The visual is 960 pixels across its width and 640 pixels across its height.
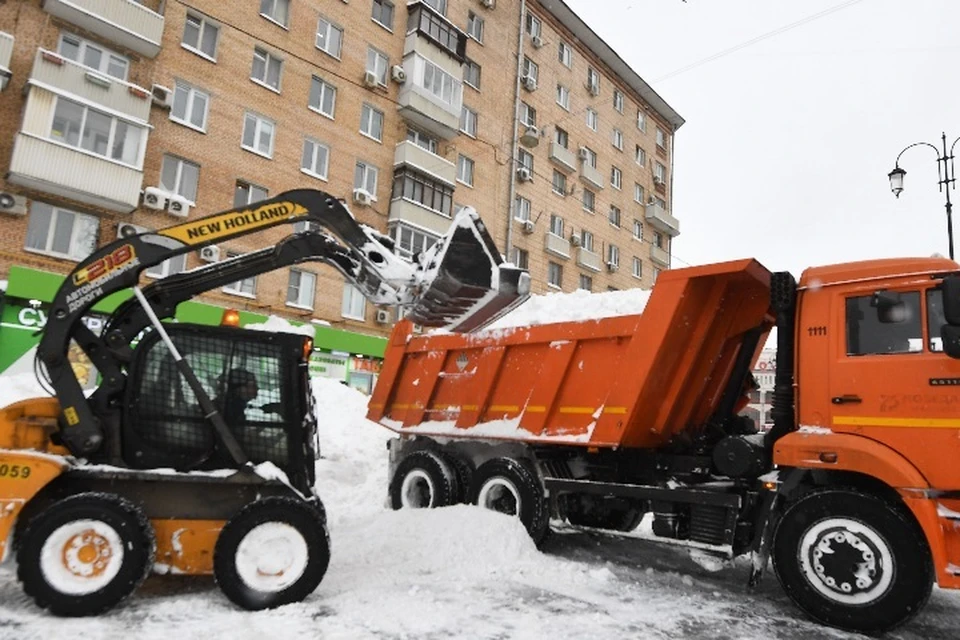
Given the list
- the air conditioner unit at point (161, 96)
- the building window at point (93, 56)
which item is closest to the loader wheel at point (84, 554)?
the air conditioner unit at point (161, 96)

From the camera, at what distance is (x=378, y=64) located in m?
25.1

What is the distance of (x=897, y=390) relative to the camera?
16.3 ft

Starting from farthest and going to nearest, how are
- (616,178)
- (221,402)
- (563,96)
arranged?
(616,178)
(563,96)
(221,402)

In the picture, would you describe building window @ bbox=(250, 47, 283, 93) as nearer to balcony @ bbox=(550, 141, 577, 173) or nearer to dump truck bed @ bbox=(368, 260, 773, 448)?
balcony @ bbox=(550, 141, 577, 173)

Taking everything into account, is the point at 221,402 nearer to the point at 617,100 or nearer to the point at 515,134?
the point at 515,134

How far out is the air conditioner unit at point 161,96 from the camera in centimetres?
1847

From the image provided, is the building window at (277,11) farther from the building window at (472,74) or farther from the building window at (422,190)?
the building window at (472,74)

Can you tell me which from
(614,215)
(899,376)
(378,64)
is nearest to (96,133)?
(378,64)

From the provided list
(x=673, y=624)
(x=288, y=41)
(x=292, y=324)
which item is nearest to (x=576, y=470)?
(x=673, y=624)

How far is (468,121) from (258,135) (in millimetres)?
10244

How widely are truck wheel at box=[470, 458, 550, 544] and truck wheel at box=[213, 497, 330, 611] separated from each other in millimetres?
2825

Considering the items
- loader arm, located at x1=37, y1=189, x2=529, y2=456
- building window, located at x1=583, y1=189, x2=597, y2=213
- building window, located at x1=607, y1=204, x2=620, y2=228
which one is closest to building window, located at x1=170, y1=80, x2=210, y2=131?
loader arm, located at x1=37, y1=189, x2=529, y2=456

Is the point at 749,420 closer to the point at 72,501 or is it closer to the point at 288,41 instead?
the point at 72,501

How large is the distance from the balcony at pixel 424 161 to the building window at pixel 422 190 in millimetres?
223
